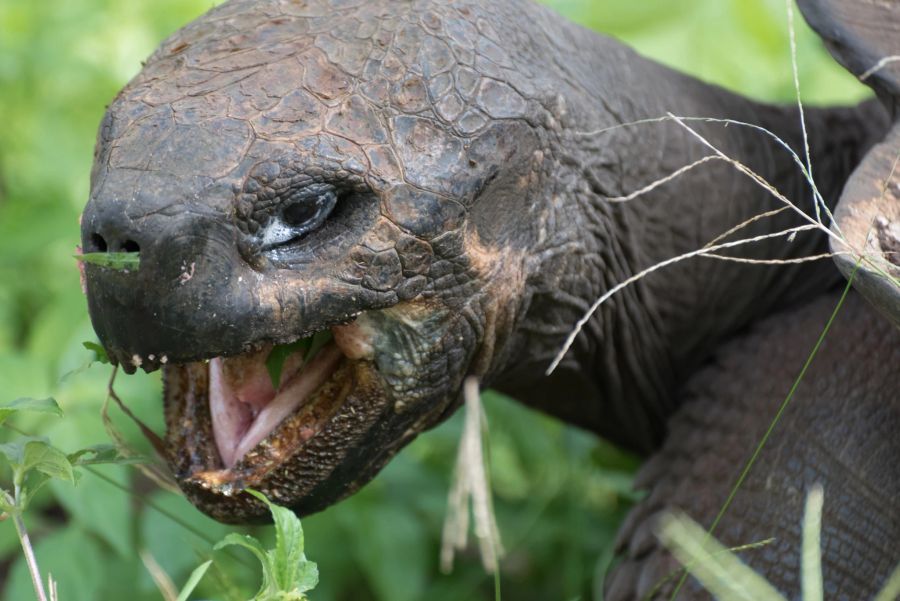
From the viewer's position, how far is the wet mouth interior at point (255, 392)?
1.66 m

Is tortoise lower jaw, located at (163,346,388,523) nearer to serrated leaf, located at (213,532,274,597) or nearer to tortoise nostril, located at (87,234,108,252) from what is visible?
serrated leaf, located at (213,532,274,597)

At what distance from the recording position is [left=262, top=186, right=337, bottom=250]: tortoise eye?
148 cm

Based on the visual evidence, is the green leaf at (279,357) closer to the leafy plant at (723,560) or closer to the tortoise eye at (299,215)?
the tortoise eye at (299,215)

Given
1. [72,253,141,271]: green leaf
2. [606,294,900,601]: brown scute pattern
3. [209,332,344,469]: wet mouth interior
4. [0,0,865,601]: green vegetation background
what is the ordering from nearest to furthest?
[72,253,141,271]: green leaf → [209,332,344,469]: wet mouth interior → [606,294,900,601]: brown scute pattern → [0,0,865,601]: green vegetation background

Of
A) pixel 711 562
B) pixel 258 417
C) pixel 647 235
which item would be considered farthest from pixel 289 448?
pixel 647 235

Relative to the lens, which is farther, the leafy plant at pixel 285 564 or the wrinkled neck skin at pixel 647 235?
the wrinkled neck skin at pixel 647 235

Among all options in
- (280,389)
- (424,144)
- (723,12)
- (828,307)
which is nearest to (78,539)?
(280,389)

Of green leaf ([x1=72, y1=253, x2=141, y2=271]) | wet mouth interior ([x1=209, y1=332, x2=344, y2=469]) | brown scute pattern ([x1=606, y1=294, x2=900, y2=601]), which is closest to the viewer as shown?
green leaf ([x1=72, y1=253, x2=141, y2=271])

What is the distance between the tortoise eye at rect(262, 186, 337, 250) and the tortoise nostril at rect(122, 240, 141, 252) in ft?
0.45

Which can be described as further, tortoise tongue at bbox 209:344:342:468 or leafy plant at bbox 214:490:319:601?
tortoise tongue at bbox 209:344:342:468

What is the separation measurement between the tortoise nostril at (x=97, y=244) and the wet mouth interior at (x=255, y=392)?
10.5 inches

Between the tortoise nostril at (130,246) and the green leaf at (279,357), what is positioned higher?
the tortoise nostril at (130,246)

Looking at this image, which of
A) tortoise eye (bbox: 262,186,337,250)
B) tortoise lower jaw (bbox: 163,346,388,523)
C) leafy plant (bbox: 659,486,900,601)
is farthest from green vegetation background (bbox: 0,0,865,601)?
leafy plant (bbox: 659,486,900,601)

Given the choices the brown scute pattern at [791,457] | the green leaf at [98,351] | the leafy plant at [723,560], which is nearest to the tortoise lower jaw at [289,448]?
the green leaf at [98,351]
